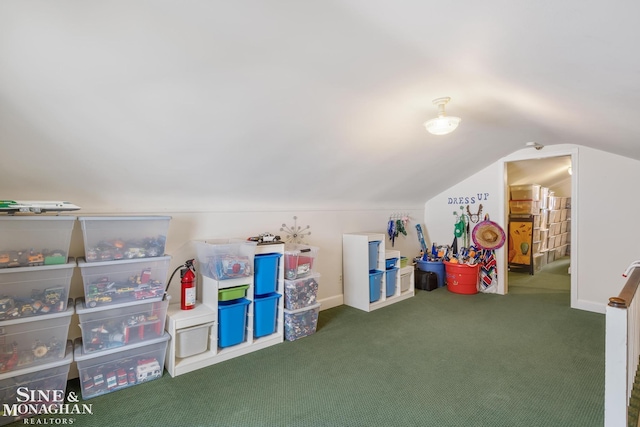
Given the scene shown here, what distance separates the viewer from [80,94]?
174 cm

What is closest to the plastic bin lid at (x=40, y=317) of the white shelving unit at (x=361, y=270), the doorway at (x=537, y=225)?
the white shelving unit at (x=361, y=270)

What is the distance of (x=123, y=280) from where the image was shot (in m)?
2.36

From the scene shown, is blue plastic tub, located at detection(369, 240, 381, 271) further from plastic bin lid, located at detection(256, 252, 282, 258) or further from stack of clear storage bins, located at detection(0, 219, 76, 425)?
stack of clear storage bins, located at detection(0, 219, 76, 425)

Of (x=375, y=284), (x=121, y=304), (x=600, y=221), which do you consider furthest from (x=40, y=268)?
(x=600, y=221)

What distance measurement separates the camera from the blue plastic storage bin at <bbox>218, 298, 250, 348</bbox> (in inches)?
108

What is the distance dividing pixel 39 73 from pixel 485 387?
3358 mm

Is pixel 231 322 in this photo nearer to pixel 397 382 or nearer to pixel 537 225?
pixel 397 382

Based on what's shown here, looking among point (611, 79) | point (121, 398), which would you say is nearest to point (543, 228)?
point (611, 79)

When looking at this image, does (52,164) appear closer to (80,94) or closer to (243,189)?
(80,94)

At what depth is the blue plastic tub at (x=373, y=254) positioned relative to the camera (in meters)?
4.13

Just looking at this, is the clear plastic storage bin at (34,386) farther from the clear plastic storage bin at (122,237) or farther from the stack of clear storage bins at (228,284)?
the stack of clear storage bins at (228,284)

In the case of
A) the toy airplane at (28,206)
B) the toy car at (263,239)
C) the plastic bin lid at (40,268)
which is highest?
the toy airplane at (28,206)

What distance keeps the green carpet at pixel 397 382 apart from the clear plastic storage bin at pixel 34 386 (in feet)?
0.63

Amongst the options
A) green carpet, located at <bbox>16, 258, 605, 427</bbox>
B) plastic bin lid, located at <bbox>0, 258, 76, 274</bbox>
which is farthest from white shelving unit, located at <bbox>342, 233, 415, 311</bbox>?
plastic bin lid, located at <bbox>0, 258, 76, 274</bbox>
